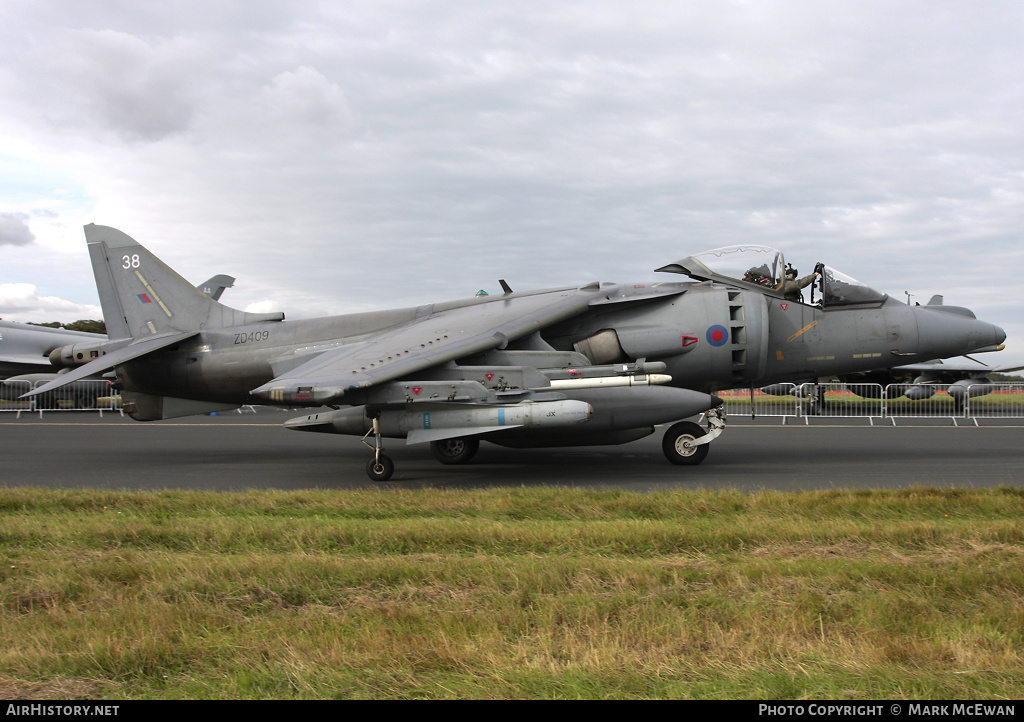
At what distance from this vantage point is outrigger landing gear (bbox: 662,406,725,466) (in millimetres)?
10977

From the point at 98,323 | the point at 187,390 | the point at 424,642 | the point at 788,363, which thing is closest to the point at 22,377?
the point at 187,390

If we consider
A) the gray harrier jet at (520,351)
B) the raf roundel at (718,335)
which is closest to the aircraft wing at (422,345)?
the gray harrier jet at (520,351)

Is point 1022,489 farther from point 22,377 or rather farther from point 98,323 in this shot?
point 98,323

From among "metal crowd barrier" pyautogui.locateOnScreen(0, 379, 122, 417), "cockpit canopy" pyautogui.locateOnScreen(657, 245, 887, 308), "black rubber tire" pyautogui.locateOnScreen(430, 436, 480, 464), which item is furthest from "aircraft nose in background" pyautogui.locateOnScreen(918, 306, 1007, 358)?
"metal crowd barrier" pyautogui.locateOnScreen(0, 379, 122, 417)

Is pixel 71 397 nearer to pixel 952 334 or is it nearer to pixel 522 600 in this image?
pixel 522 600

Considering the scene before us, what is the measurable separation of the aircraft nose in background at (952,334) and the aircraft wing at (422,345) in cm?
562

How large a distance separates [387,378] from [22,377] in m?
32.0

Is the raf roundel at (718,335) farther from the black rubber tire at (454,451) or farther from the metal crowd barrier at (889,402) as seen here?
the metal crowd barrier at (889,402)

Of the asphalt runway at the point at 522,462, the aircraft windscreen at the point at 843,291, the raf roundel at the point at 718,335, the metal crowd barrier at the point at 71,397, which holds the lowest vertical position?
the asphalt runway at the point at 522,462

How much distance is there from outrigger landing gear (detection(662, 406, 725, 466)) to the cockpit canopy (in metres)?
2.22

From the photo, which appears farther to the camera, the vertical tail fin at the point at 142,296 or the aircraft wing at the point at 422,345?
the vertical tail fin at the point at 142,296

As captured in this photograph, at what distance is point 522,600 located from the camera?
3.99 meters

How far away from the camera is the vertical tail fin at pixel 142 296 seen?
12430mm

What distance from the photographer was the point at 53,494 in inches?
296
